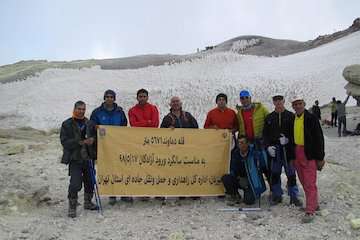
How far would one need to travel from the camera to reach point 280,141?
8.41 meters

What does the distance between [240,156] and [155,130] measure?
1.74 metres

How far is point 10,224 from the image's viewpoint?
776cm

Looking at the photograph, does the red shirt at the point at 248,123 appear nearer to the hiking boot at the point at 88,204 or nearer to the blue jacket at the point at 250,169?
the blue jacket at the point at 250,169

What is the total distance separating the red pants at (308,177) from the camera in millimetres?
7848

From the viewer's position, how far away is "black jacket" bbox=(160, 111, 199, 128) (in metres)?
9.27

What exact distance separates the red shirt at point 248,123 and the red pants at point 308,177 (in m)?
1.02

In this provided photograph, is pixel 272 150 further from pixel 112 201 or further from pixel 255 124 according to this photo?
pixel 112 201

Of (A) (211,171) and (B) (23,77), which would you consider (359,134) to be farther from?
(B) (23,77)

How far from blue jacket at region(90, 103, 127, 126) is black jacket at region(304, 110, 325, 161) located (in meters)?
3.56

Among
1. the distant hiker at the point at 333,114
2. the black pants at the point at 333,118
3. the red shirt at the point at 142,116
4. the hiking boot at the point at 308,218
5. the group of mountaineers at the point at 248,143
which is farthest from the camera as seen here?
the black pants at the point at 333,118

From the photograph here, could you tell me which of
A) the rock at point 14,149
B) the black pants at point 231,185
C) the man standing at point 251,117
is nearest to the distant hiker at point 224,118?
the man standing at point 251,117

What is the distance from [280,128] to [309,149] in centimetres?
75

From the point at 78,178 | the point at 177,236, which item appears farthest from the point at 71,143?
the point at 177,236

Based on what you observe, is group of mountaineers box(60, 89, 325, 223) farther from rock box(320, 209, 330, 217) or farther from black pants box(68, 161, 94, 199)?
rock box(320, 209, 330, 217)
